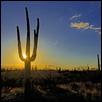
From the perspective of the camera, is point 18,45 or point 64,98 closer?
point 64,98

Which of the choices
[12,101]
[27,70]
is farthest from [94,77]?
[12,101]

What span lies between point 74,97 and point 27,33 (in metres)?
5.58

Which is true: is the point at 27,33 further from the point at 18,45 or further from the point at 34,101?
the point at 34,101

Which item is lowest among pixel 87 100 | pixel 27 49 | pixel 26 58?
pixel 87 100

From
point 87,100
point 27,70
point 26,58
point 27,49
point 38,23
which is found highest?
point 38,23

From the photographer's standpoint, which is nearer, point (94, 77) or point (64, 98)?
point (64, 98)

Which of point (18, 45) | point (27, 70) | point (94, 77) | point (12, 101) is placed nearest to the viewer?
point (12, 101)

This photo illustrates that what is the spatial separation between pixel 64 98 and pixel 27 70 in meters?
3.22

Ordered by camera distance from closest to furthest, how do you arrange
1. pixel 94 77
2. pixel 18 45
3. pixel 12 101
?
pixel 12 101 → pixel 18 45 → pixel 94 77

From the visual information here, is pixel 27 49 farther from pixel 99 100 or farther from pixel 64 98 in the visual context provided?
pixel 99 100

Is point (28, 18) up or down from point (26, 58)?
up

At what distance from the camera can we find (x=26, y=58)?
1012cm

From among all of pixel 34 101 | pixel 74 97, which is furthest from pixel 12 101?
pixel 74 97

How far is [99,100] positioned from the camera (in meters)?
8.52
